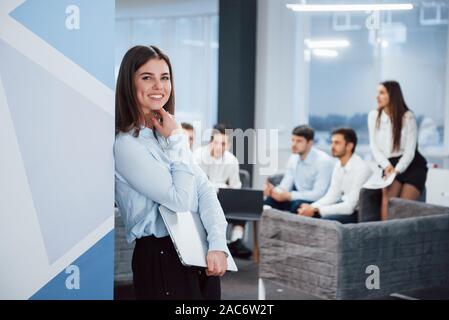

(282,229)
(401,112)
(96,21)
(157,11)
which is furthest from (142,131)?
(157,11)

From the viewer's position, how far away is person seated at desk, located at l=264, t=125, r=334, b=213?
190 inches

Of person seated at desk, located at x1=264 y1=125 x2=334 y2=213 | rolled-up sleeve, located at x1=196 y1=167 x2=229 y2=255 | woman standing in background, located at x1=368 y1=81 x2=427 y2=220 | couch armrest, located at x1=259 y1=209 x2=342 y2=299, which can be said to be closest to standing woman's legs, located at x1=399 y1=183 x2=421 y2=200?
woman standing in background, located at x1=368 y1=81 x2=427 y2=220

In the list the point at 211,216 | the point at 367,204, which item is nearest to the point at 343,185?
the point at 367,204

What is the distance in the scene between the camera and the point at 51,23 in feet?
5.58

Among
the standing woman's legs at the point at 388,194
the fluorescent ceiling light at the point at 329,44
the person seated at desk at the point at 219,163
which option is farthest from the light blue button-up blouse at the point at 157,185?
the fluorescent ceiling light at the point at 329,44

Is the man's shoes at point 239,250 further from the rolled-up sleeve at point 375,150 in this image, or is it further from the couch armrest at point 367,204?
the rolled-up sleeve at point 375,150

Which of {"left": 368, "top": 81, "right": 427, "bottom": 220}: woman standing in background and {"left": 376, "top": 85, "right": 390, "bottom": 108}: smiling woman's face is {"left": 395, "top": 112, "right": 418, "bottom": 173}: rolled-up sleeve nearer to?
{"left": 368, "top": 81, "right": 427, "bottom": 220}: woman standing in background

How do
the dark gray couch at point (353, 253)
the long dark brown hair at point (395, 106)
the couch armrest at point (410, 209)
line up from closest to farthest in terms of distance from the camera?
1. the dark gray couch at point (353, 253)
2. the couch armrest at point (410, 209)
3. the long dark brown hair at point (395, 106)

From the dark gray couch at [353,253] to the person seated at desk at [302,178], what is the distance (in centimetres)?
117

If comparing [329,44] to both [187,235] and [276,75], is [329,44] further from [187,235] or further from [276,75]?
[187,235]

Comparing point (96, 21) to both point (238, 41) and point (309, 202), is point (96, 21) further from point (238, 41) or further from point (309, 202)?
point (238, 41)

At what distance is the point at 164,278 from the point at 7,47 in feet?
2.24

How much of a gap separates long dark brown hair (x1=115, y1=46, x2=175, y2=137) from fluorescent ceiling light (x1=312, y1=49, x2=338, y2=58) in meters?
6.48

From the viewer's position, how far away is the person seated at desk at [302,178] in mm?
4820
